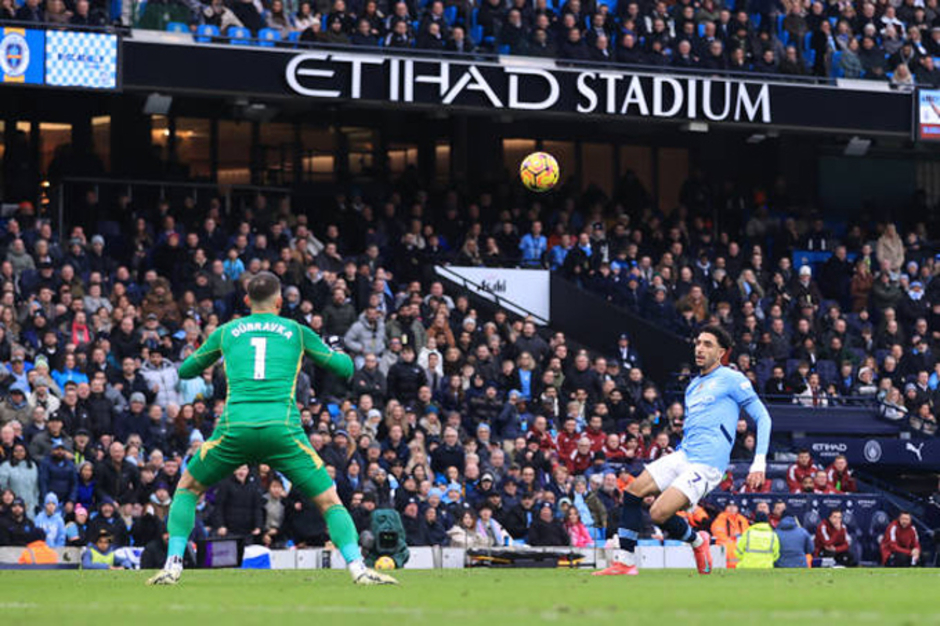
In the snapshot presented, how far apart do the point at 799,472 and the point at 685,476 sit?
12764 millimetres

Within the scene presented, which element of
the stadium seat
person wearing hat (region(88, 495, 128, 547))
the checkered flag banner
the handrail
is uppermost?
the stadium seat

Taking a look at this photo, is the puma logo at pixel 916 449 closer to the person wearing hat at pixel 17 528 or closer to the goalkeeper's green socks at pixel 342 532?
the person wearing hat at pixel 17 528

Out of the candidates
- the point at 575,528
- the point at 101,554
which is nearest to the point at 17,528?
the point at 101,554

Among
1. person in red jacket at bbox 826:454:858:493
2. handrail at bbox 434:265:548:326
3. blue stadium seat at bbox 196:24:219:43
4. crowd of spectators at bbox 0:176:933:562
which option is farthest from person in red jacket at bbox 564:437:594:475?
blue stadium seat at bbox 196:24:219:43

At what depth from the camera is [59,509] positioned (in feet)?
72.0

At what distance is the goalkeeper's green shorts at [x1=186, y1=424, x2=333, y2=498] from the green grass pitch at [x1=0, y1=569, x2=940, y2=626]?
72 centimetres

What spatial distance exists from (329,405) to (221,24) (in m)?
7.71

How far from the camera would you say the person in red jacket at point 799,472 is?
26.7 m

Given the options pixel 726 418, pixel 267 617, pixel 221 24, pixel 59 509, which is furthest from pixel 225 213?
pixel 267 617

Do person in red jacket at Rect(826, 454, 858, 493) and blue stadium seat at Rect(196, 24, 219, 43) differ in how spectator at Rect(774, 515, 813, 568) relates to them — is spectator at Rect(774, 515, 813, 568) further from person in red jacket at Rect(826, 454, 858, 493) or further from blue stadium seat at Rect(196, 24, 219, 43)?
blue stadium seat at Rect(196, 24, 219, 43)

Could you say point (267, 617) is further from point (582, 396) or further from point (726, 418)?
point (582, 396)

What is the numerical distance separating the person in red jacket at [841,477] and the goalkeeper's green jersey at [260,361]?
16393mm

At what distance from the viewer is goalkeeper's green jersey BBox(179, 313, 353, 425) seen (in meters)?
12.0

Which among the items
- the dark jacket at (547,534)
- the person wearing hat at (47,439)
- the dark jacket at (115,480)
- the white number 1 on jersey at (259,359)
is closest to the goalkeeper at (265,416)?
the white number 1 on jersey at (259,359)
